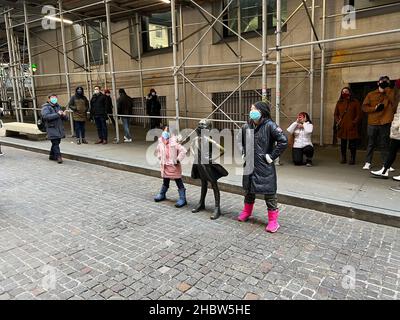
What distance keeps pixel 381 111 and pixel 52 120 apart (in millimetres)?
7328

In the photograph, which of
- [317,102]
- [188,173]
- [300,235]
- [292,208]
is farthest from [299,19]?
[300,235]

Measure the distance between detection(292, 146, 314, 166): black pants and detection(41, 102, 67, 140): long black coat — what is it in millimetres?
5702

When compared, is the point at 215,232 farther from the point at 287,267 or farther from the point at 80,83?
the point at 80,83

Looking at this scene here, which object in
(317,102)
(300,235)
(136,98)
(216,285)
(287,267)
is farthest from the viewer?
(136,98)

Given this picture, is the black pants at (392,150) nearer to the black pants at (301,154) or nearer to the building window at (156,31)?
the black pants at (301,154)

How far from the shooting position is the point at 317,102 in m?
9.30

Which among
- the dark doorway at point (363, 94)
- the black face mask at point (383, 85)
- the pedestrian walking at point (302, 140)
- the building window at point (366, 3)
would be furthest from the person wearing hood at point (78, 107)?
the black face mask at point (383, 85)

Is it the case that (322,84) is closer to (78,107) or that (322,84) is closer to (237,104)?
(237,104)

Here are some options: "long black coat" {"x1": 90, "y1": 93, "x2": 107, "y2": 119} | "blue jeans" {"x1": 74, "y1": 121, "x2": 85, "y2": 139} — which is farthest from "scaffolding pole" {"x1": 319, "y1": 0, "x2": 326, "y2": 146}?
"blue jeans" {"x1": 74, "y1": 121, "x2": 85, "y2": 139}

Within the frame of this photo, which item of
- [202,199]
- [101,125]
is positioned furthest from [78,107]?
[202,199]

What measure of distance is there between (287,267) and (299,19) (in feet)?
25.7

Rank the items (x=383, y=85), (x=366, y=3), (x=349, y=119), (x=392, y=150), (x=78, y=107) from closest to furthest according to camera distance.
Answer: (x=392, y=150) → (x=383, y=85) → (x=349, y=119) → (x=366, y=3) → (x=78, y=107)

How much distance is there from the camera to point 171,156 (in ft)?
17.7

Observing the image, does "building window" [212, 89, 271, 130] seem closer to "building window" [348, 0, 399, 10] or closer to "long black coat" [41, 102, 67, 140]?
"building window" [348, 0, 399, 10]
